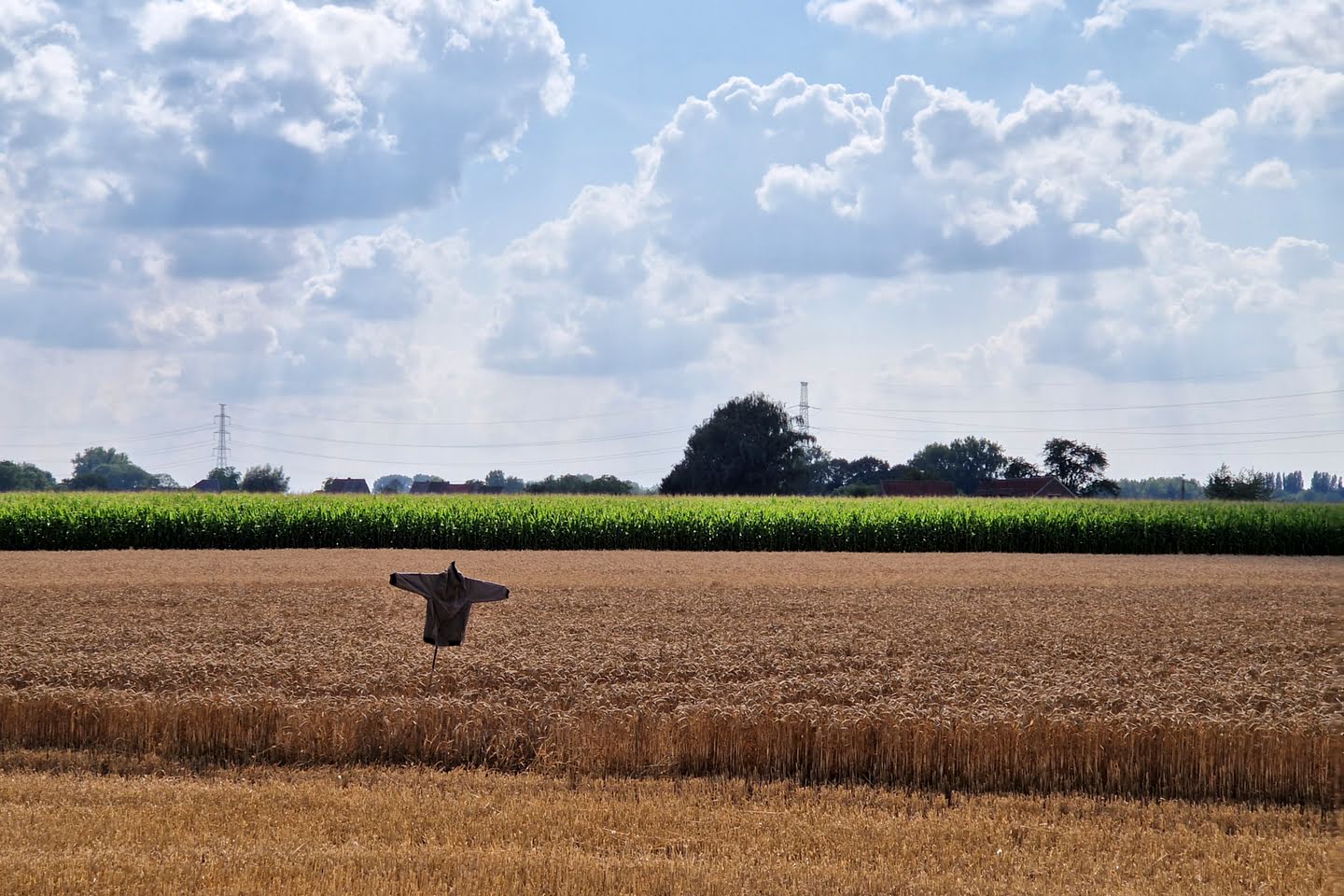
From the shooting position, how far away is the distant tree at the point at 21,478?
110688 millimetres

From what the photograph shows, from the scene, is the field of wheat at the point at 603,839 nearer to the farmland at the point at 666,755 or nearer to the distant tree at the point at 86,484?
the farmland at the point at 666,755

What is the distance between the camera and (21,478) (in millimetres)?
113000

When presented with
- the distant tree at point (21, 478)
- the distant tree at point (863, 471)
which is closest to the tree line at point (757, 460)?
the distant tree at point (863, 471)

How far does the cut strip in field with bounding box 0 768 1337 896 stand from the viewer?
8.43 meters

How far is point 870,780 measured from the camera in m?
11.5

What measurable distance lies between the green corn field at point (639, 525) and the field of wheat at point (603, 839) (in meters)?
33.1

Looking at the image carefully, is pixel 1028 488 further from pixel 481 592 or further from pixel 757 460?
pixel 481 592

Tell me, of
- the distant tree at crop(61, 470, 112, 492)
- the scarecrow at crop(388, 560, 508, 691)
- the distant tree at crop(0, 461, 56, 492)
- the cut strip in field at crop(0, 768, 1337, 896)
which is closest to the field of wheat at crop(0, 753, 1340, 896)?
the cut strip in field at crop(0, 768, 1337, 896)

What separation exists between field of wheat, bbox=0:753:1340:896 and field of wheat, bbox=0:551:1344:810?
0.56 meters

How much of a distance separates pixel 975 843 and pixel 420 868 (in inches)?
170

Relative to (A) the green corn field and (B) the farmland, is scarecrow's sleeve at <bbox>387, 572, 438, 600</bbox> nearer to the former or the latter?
(B) the farmland

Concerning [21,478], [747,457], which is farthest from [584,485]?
[21,478]

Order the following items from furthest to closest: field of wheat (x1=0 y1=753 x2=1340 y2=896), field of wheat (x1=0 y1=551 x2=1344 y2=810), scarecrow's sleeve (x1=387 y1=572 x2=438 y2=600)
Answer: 1. scarecrow's sleeve (x1=387 y1=572 x2=438 y2=600)
2. field of wheat (x1=0 y1=551 x2=1344 y2=810)
3. field of wheat (x1=0 y1=753 x2=1340 y2=896)

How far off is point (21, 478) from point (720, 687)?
11686 centimetres
